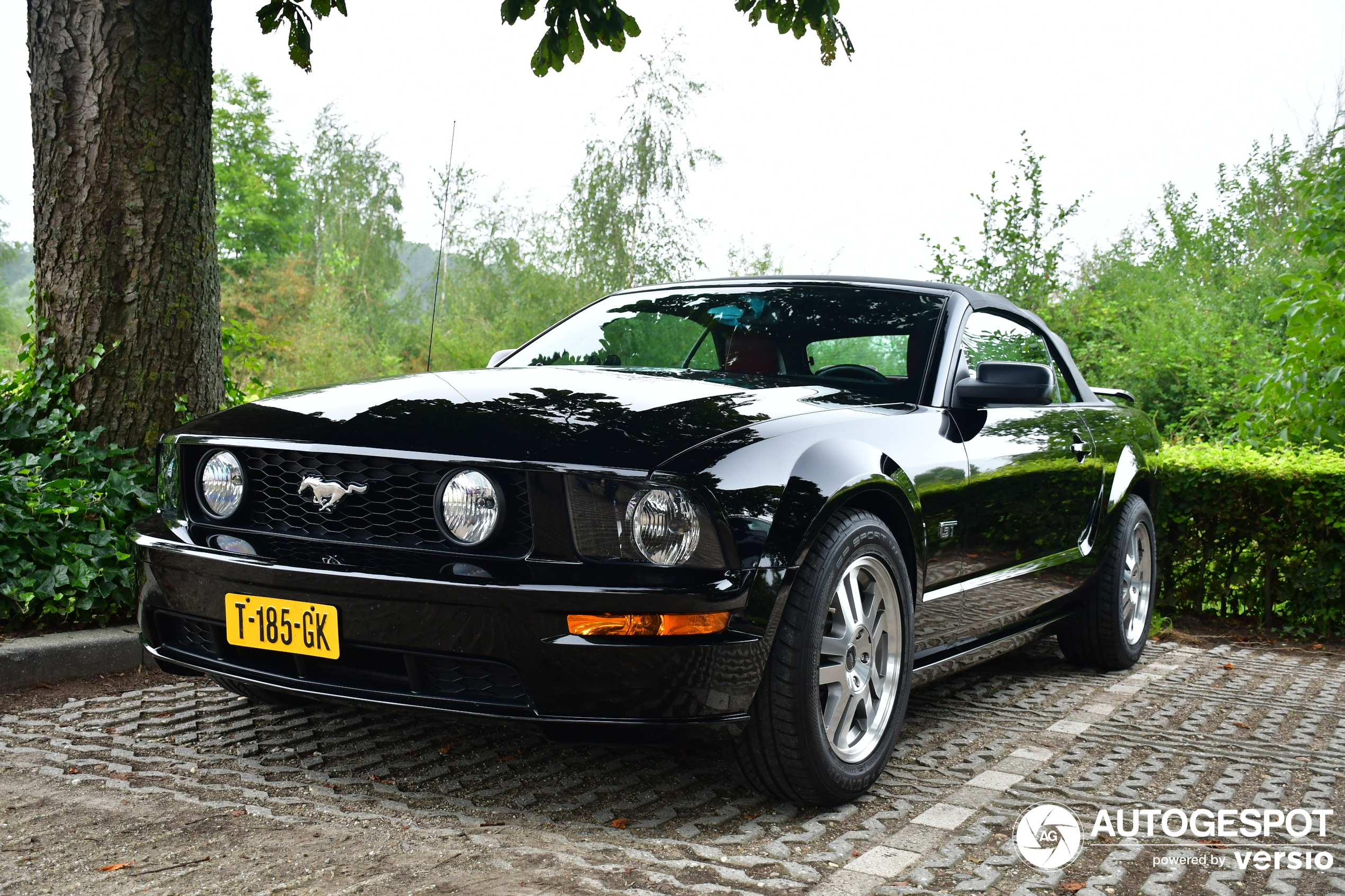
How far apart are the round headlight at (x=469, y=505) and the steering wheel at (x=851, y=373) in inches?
64.5

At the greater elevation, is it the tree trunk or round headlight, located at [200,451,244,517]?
the tree trunk

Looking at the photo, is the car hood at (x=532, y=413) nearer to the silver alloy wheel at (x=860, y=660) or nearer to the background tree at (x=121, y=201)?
the silver alloy wheel at (x=860, y=660)

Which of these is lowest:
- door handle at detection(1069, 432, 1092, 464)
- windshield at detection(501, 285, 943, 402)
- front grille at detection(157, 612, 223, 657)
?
front grille at detection(157, 612, 223, 657)

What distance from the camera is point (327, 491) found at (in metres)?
2.88

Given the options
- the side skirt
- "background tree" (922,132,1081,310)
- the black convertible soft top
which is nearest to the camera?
the side skirt

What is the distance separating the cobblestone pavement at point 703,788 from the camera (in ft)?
8.66

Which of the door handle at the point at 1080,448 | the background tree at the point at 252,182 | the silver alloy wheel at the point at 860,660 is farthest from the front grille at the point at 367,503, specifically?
the background tree at the point at 252,182

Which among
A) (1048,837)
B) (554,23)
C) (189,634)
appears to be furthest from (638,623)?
(554,23)

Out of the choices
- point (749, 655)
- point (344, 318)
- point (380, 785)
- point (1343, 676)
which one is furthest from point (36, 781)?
point (344, 318)

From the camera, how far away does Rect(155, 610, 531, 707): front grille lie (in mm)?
2711

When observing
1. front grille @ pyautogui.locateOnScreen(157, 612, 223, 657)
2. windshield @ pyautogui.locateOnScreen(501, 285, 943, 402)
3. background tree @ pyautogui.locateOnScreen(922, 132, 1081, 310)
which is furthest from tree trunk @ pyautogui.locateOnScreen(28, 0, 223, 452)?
background tree @ pyautogui.locateOnScreen(922, 132, 1081, 310)

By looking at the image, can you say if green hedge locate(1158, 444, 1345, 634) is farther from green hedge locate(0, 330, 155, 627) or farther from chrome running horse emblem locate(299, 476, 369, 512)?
green hedge locate(0, 330, 155, 627)

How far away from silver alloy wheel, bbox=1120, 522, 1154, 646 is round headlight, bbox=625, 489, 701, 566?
10.9 feet

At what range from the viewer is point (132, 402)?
5.03 m
